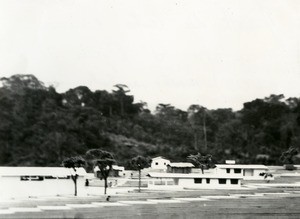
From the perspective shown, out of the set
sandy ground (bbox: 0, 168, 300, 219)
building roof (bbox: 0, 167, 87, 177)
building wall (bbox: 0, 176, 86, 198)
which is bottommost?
sandy ground (bbox: 0, 168, 300, 219)

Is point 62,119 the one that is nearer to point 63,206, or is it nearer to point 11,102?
point 11,102

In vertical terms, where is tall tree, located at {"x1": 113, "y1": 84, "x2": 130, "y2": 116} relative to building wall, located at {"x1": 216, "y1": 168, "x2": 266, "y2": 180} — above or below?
above

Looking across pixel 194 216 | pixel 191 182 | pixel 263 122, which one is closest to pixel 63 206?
pixel 194 216

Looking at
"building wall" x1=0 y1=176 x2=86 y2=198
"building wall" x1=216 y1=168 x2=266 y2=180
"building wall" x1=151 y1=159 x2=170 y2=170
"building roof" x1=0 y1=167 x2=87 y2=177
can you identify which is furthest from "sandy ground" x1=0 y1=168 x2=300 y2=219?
"building wall" x1=151 y1=159 x2=170 y2=170

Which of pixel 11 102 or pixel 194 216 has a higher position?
pixel 11 102

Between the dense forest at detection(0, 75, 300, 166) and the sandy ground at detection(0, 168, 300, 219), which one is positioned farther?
the dense forest at detection(0, 75, 300, 166)

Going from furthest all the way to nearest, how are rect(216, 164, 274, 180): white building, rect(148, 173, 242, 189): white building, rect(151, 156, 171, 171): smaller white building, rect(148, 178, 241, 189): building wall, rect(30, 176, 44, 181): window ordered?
rect(151, 156, 171, 171): smaller white building < rect(216, 164, 274, 180): white building < rect(148, 173, 242, 189): white building < rect(148, 178, 241, 189): building wall < rect(30, 176, 44, 181): window

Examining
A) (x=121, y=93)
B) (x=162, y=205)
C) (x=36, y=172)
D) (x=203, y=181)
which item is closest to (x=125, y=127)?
(x=121, y=93)

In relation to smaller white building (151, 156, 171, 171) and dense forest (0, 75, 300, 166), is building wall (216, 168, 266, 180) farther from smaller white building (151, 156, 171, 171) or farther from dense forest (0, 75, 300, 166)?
dense forest (0, 75, 300, 166)
